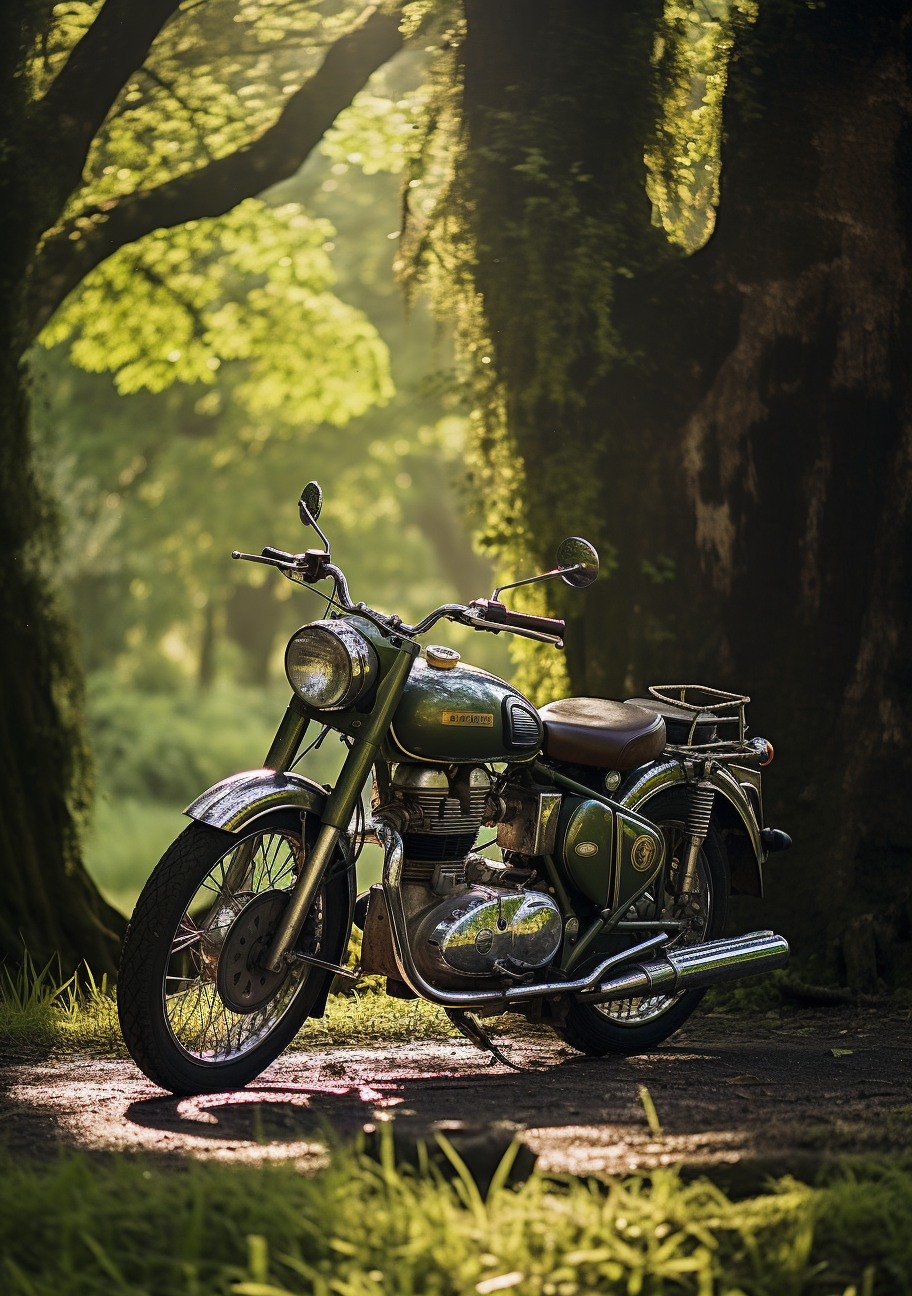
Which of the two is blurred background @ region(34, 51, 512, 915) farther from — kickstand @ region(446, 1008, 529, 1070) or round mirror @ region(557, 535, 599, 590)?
round mirror @ region(557, 535, 599, 590)

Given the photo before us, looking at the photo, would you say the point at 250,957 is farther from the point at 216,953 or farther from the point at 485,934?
the point at 485,934

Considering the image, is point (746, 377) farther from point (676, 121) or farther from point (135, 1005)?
point (135, 1005)

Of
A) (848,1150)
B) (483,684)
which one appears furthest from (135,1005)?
(848,1150)

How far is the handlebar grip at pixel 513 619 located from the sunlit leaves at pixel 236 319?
18.8ft

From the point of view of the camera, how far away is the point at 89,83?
7453 millimetres

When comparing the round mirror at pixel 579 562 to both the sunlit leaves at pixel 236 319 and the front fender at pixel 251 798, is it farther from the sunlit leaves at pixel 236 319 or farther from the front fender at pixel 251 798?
the sunlit leaves at pixel 236 319

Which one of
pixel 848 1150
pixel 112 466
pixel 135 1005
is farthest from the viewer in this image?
pixel 112 466

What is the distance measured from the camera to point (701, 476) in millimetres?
7152

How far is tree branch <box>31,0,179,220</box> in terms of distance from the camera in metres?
7.28

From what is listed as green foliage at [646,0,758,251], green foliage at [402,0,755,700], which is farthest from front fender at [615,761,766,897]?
green foliage at [646,0,758,251]

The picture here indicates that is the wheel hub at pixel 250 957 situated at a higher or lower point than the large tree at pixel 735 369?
lower

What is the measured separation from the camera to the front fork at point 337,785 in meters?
4.41

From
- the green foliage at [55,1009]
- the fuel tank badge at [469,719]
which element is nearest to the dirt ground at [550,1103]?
the green foliage at [55,1009]

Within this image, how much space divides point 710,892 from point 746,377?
2651 millimetres
